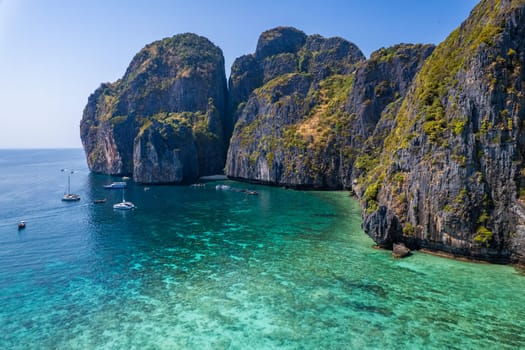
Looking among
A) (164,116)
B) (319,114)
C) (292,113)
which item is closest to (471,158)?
(319,114)

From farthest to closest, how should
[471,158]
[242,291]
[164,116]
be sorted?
[164,116]
[471,158]
[242,291]

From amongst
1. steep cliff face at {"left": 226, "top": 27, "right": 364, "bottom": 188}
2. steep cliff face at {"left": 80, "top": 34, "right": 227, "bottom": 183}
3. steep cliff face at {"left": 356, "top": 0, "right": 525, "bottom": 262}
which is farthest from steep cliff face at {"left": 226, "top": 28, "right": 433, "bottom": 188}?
steep cliff face at {"left": 356, "top": 0, "right": 525, "bottom": 262}

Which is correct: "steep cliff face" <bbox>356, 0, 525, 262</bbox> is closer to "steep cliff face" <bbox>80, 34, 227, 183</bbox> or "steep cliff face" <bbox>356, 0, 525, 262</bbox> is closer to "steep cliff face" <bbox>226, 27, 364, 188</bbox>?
"steep cliff face" <bbox>226, 27, 364, 188</bbox>

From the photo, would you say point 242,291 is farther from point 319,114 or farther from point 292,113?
point 292,113

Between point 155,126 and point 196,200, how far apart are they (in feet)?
175

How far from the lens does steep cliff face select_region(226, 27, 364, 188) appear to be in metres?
116

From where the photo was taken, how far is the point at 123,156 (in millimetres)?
162125

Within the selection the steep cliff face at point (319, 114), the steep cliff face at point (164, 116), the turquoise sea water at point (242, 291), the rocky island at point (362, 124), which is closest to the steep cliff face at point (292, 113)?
the steep cliff face at point (319, 114)

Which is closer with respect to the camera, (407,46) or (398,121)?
(398,121)

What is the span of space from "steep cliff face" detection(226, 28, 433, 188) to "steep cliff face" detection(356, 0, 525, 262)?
4559cm

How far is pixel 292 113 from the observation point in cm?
13150

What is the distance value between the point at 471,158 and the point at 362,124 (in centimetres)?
6470

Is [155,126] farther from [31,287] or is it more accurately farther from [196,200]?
[31,287]

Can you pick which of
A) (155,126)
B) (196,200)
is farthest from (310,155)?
(155,126)
